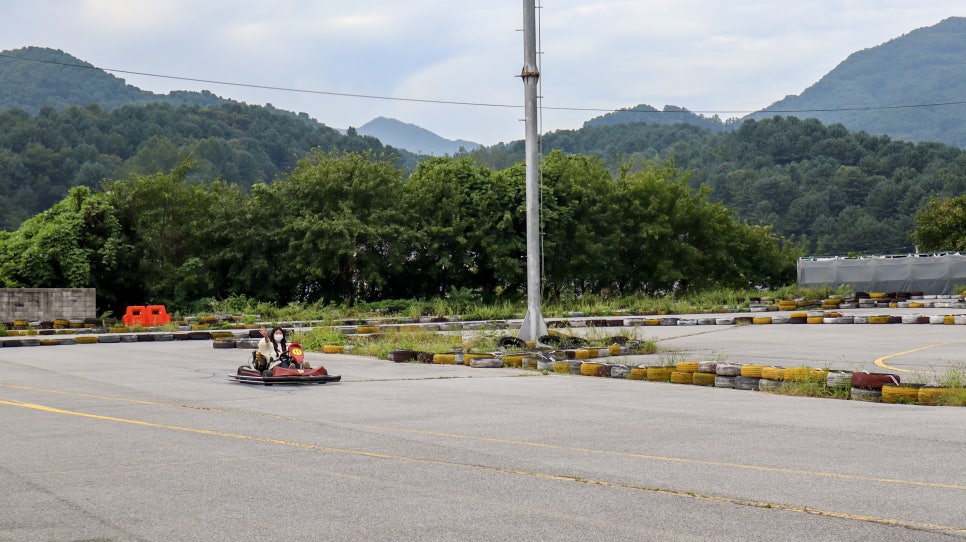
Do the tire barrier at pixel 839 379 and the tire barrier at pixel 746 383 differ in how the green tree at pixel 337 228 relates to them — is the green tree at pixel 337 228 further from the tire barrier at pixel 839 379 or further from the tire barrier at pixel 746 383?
the tire barrier at pixel 839 379

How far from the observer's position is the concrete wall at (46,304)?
114 ft

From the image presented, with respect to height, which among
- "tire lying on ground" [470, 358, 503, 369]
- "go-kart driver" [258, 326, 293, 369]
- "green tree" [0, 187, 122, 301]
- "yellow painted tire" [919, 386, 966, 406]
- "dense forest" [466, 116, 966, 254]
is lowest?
"tire lying on ground" [470, 358, 503, 369]

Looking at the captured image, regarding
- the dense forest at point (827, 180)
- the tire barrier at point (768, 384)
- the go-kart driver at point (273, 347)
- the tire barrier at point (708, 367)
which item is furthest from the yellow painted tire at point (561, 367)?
the dense forest at point (827, 180)

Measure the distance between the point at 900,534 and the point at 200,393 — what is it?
34.0 feet

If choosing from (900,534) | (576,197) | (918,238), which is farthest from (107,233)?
(918,238)

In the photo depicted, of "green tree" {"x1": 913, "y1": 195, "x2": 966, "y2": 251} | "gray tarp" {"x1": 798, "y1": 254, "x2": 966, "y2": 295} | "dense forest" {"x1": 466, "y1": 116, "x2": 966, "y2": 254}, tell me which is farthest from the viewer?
"dense forest" {"x1": 466, "y1": 116, "x2": 966, "y2": 254}

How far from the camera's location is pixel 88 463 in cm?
817

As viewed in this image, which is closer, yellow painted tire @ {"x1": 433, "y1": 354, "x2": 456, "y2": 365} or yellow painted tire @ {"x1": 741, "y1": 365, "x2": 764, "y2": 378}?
yellow painted tire @ {"x1": 741, "y1": 365, "x2": 764, "y2": 378}

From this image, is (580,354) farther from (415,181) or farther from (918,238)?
(918,238)

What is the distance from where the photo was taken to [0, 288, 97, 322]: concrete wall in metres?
34.8

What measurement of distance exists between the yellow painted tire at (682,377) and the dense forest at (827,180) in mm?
74675

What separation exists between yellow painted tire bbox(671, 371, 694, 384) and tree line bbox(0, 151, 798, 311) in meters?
27.1

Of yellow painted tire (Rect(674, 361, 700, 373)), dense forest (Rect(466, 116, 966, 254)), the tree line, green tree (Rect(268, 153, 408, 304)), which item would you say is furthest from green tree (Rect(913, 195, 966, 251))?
yellow painted tire (Rect(674, 361, 700, 373))

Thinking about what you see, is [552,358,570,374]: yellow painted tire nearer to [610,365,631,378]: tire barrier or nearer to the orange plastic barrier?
[610,365,631,378]: tire barrier
